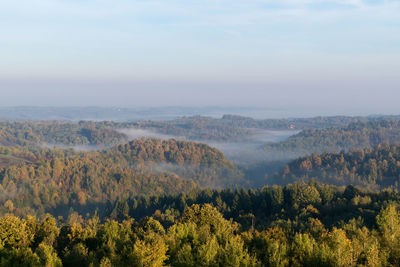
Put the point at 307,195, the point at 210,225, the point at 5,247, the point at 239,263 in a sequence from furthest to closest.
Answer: the point at 307,195
the point at 210,225
the point at 5,247
the point at 239,263

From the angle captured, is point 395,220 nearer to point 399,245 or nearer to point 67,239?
point 399,245

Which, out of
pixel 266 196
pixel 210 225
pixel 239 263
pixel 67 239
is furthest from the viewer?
pixel 266 196

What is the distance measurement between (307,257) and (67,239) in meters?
32.6

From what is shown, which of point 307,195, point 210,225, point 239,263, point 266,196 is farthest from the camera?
point 266,196

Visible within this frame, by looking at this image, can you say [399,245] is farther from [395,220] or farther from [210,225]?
[210,225]

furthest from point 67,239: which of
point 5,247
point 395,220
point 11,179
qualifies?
point 11,179

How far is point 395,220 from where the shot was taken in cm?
4912

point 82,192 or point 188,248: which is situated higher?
point 188,248

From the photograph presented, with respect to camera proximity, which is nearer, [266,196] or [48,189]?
[266,196]

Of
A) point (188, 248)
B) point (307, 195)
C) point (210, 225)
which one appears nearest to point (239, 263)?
point (188, 248)

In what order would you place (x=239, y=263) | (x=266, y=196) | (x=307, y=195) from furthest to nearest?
(x=266, y=196) < (x=307, y=195) < (x=239, y=263)

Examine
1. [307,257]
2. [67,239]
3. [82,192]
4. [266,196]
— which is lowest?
[82,192]

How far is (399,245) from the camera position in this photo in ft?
136

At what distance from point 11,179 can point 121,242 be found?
17802 centimetres
